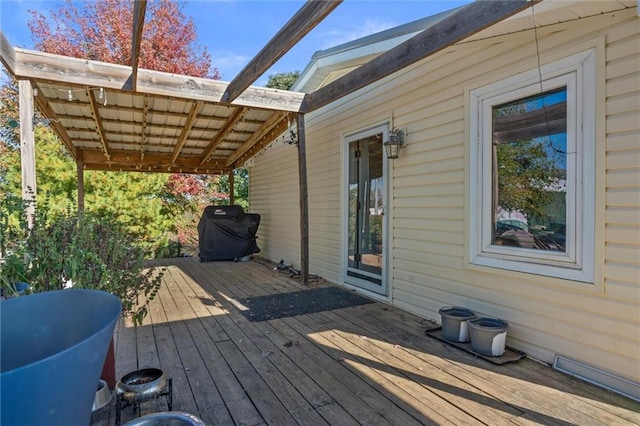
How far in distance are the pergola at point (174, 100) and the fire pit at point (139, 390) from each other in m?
1.62

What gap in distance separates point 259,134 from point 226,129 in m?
0.70

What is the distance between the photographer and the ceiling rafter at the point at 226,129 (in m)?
5.53

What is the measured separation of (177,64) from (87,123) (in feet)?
20.4

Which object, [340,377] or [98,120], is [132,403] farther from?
[98,120]

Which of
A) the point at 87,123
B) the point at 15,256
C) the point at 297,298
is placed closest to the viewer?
the point at 15,256

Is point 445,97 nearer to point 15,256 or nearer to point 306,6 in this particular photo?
point 306,6

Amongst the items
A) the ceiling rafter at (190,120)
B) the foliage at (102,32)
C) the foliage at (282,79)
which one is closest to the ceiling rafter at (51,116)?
the ceiling rafter at (190,120)

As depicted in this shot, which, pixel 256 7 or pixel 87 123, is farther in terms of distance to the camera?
pixel 87 123

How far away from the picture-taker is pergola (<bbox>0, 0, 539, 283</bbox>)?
2756 mm

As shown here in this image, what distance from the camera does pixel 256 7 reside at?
3.02 m

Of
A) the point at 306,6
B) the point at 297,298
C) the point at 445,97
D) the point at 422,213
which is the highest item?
the point at 306,6

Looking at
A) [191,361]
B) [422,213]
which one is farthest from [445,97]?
[191,361]

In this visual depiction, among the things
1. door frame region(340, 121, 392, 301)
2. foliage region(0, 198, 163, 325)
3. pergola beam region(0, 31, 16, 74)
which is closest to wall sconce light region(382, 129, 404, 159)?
door frame region(340, 121, 392, 301)

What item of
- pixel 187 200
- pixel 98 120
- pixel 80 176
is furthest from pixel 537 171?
pixel 187 200
